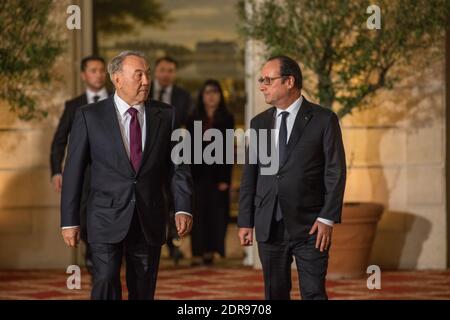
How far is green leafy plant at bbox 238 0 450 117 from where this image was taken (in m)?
8.87

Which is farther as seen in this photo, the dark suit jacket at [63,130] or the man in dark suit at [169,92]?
the man in dark suit at [169,92]

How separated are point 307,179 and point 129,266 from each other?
1006 millimetres

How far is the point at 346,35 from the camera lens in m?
9.04

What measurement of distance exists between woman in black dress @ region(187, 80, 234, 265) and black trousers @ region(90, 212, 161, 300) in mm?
4392

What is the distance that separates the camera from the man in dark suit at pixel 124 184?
5441mm

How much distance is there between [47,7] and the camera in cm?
909

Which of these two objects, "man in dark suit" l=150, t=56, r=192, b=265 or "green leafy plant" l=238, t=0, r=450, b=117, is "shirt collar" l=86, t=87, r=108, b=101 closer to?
"man in dark suit" l=150, t=56, r=192, b=265

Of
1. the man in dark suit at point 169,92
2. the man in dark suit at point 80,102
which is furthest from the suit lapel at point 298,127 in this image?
the man in dark suit at point 169,92

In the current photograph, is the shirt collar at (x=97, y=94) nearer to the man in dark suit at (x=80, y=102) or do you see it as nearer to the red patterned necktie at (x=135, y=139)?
the man in dark suit at (x=80, y=102)

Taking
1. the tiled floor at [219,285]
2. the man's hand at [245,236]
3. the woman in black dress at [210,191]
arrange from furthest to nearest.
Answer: the woman in black dress at [210,191] < the tiled floor at [219,285] < the man's hand at [245,236]

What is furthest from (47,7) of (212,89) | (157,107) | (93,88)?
(157,107)

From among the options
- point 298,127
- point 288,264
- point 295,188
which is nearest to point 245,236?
point 288,264
